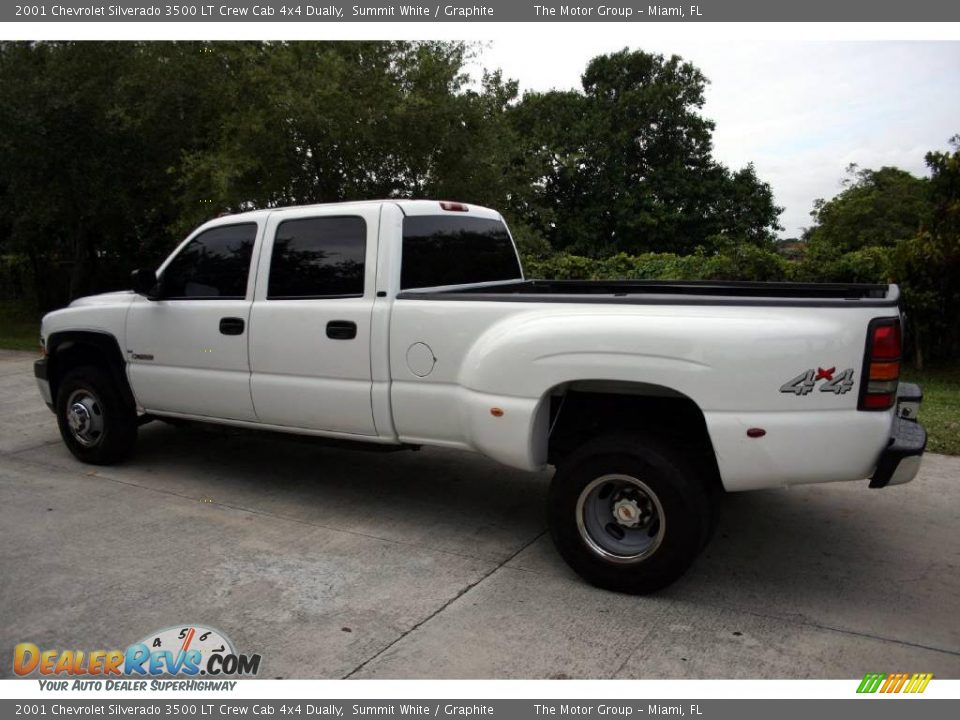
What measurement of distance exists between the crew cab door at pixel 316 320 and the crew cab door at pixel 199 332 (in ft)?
0.54

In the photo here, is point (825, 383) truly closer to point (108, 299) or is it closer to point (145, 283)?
point (145, 283)

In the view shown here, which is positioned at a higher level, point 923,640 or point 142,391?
point 142,391

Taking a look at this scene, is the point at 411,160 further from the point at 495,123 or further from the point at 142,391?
the point at 142,391

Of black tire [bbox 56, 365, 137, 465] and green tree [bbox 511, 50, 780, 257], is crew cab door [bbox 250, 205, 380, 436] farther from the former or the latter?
green tree [bbox 511, 50, 780, 257]

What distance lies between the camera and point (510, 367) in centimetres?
391

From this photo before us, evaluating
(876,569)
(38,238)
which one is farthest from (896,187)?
(876,569)

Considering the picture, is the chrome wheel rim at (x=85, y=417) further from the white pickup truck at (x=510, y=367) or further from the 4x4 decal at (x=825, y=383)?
the 4x4 decal at (x=825, y=383)

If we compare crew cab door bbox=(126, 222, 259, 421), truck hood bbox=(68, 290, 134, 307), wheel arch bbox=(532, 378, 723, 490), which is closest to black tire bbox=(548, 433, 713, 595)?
wheel arch bbox=(532, 378, 723, 490)

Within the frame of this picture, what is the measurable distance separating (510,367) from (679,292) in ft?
5.84

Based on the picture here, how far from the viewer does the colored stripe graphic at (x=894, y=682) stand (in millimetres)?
2998

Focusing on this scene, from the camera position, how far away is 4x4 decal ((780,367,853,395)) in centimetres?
331

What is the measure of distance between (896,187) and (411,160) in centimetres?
3447

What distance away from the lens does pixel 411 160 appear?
11305 mm

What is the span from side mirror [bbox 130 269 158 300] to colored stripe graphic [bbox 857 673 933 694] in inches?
195
